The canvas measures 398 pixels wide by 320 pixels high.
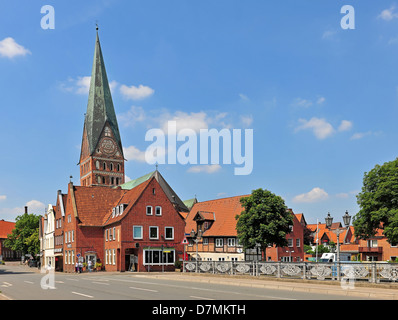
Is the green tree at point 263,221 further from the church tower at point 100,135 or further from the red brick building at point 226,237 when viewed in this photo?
the church tower at point 100,135

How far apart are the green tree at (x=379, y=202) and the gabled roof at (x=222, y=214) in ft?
64.0

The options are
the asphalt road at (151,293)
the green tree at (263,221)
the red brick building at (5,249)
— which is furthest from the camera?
the red brick building at (5,249)

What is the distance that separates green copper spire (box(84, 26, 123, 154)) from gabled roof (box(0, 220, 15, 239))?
6040 centimetres

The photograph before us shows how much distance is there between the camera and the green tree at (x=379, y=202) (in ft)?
133

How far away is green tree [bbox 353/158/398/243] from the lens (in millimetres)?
40594

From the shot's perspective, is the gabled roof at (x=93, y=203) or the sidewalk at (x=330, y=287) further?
the gabled roof at (x=93, y=203)

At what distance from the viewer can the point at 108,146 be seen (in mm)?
125375

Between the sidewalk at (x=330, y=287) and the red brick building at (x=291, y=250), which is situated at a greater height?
the sidewalk at (x=330, y=287)

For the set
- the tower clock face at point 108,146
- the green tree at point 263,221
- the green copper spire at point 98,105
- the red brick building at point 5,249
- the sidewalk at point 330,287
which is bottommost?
the red brick building at point 5,249

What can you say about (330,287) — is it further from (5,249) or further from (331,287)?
(5,249)

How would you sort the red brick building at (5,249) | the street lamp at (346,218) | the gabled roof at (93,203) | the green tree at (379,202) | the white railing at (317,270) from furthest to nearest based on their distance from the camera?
the red brick building at (5,249) < the gabled roof at (93,203) < the green tree at (379,202) < the street lamp at (346,218) < the white railing at (317,270)

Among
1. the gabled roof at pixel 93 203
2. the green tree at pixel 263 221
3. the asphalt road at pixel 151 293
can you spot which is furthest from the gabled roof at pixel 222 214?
the asphalt road at pixel 151 293
